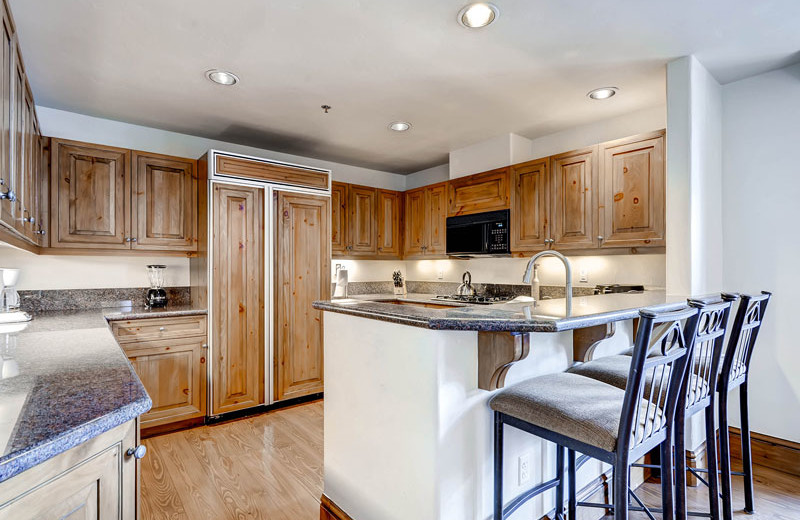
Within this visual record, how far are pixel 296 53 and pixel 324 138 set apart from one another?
1.53m

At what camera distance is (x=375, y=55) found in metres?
2.30

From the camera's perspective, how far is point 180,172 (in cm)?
336

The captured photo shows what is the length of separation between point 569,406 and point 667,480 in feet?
1.25

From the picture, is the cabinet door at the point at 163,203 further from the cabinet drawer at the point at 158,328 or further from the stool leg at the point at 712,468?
the stool leg at the point at 712,468

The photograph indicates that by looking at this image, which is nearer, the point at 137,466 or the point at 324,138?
the point at 137,466

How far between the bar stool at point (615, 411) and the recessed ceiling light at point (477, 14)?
5.03 feet

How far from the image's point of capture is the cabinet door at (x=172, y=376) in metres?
2.93

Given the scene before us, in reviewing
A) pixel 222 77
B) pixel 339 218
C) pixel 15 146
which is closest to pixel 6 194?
pixel 15 146

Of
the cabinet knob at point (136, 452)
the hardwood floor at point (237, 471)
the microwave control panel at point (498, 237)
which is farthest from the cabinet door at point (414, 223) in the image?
the cabinet knob at point (136, 452)

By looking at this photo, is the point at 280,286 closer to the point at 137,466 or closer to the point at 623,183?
the point at 137,466

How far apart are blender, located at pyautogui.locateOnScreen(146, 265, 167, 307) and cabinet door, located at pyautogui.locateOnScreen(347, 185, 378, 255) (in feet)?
5.90

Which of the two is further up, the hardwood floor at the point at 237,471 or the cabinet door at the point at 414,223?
the cabinet door at the point at 414,223

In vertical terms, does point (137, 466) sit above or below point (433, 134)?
below

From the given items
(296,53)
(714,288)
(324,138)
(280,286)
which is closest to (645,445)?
(714,288)
